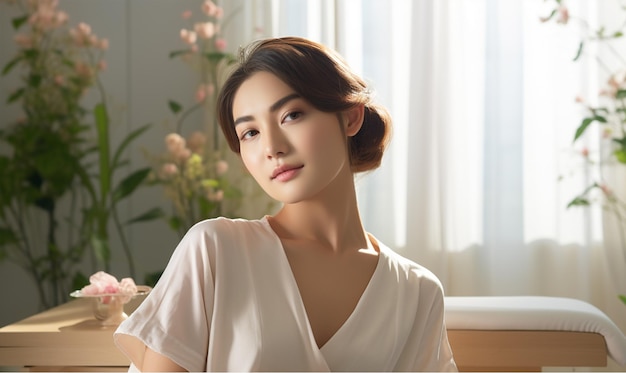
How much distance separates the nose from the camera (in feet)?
4.09

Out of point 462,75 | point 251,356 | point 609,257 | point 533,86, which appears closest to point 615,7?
point 533,86

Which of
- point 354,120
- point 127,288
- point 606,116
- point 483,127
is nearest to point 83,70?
point 127,288

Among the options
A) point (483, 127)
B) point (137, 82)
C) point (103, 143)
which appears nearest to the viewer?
point (103, 143)

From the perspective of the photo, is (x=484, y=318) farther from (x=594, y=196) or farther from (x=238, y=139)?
(x=594, y=196)

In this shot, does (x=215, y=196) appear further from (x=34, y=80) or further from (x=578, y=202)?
(x=578, y=202)

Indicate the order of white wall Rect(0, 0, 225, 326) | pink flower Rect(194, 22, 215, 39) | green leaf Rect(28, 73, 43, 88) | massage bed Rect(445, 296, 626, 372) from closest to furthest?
massage bed Rect(445, 296, 626, 372) → pink flower Rect(194, 22, 215, 39) → green leaf Rect(28, 73, 43, 88) → white wall Rect(0, 0, 225, 326)

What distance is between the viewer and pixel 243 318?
1.21 m

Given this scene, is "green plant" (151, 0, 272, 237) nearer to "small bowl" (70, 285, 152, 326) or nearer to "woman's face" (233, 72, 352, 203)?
"small bowl" (70, 285, 152, 326)

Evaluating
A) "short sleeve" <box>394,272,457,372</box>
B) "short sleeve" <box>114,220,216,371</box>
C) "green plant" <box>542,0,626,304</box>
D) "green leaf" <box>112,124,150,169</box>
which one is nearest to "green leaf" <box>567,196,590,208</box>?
"green plant" <box>542,0,626,304</box>

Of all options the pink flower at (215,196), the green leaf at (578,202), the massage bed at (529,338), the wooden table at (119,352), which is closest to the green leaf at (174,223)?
the pink flower at (215,196)

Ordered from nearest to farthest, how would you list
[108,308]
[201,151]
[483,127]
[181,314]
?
[181,314] → [108,308] → [201,151] → [483,127]

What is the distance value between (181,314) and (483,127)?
285 centimetres

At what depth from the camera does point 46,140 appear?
147 inches

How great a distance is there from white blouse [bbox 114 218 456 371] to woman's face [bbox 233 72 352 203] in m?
0.10
